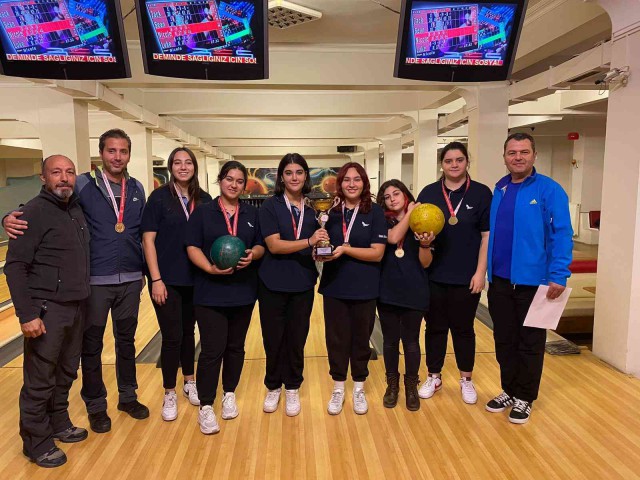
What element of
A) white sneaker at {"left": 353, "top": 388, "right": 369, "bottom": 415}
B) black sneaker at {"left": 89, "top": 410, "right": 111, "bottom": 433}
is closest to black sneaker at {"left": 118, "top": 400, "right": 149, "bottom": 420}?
black sneaker at {"left": 89, "top": 410, "right": 111, "bottom": 433}

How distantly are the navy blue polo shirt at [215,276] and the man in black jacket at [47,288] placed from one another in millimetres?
408

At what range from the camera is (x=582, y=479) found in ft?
5.38

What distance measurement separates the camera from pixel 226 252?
69.2 inches

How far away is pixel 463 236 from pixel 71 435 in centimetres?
183

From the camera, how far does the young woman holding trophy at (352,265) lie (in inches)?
76.0

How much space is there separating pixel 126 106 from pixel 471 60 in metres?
3.60

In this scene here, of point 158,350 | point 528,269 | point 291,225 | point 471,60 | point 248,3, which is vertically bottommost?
point 158,350

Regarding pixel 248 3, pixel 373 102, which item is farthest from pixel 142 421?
pixel 373 102

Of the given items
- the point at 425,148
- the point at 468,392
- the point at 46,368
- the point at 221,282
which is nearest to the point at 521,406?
the point at 468,392

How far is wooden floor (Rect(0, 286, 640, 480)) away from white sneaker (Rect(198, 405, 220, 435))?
0.03 metres

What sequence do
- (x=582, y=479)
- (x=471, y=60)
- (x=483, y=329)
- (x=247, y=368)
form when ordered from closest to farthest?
(x=582, y=479) < (x=471, y=60) < (x=247, y=368) < (x=483, y=329)

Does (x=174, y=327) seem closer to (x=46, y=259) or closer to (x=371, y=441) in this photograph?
(x=46, y=259)

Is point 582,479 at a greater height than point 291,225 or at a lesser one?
lesser

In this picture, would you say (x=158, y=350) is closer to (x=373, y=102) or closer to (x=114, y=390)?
(x=114, y=390)
